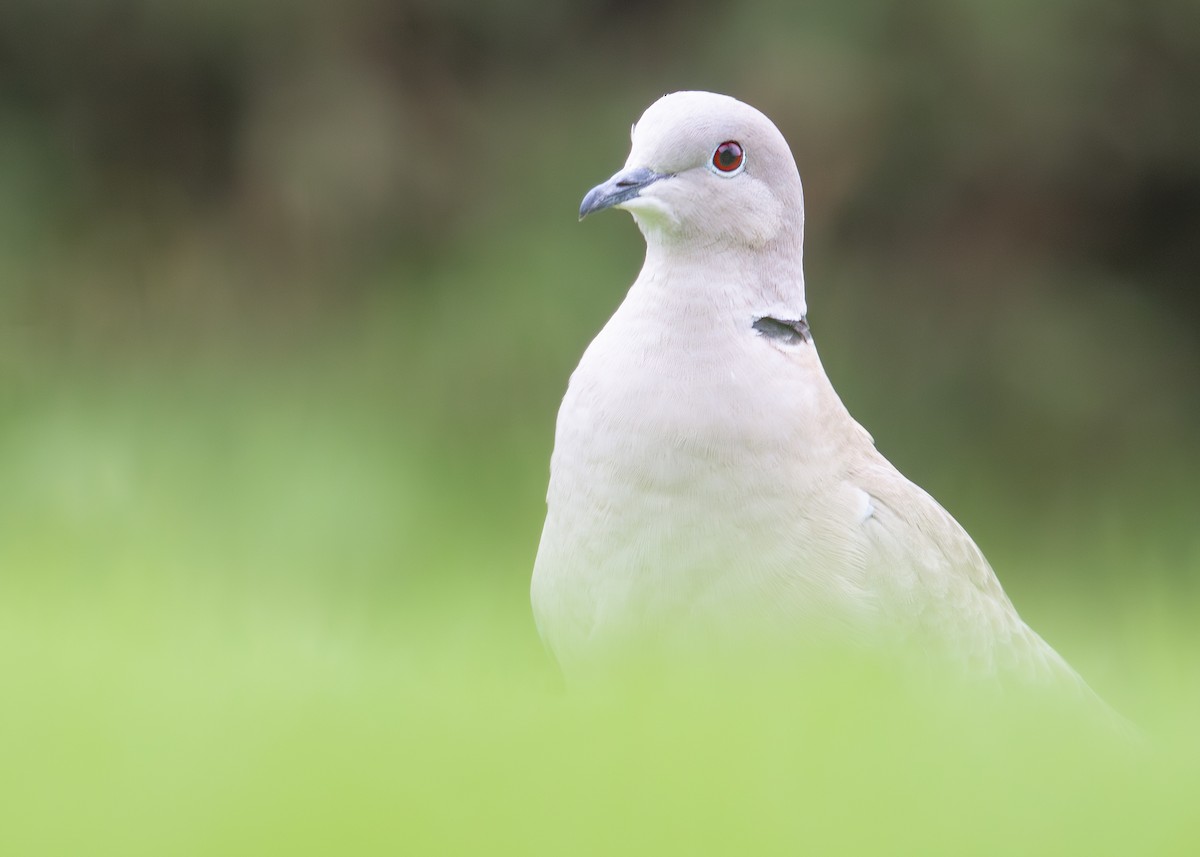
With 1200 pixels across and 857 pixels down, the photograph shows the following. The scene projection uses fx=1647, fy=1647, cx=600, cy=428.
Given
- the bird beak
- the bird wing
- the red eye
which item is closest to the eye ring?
the red eye

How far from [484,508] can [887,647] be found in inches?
120

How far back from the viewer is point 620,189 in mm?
3023

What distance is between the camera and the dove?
2.82 meters

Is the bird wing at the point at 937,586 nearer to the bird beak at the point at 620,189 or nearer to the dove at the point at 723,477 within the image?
the dove at the point at 723,477

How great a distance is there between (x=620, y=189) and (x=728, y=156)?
0.23 metres

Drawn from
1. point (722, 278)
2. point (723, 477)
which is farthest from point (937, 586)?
point (722, 278)

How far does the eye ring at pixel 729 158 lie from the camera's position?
3.09m

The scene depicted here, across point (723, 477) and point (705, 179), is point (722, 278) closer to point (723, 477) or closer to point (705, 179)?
point (705, 179)

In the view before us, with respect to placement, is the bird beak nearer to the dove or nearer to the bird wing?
the dove

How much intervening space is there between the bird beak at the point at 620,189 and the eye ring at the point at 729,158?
10 cm

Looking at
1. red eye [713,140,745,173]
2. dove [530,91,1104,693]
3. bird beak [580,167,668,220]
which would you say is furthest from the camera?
red eye [713,140,745,173]

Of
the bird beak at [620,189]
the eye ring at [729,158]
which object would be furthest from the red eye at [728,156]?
the bird beak at [620,189]

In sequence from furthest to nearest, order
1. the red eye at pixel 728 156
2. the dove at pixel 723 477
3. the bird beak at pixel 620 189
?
the red eye at pixel 728 156 → the bird beak at pixel 620 189 → the dove at pixel 723 477

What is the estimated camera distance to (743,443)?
2865 millimetres
